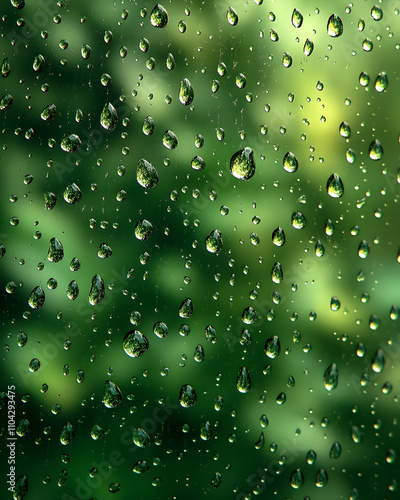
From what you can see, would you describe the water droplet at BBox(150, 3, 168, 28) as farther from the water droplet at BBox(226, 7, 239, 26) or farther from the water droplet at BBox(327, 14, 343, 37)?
the water droplet at BBox(327, 14, 343, 37)

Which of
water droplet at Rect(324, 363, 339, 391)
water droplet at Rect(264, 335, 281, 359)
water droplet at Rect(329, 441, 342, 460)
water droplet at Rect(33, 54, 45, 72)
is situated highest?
water droplet at Rect(33, 54, 45, 72)

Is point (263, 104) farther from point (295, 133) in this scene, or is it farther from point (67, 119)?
point (67, 119)

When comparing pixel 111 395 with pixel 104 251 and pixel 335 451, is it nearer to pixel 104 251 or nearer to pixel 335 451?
pixel 104 251

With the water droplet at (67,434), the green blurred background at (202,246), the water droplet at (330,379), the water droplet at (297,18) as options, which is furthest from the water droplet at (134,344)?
the water droplet at (297,18)

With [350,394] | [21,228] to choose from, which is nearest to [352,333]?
[350,394]

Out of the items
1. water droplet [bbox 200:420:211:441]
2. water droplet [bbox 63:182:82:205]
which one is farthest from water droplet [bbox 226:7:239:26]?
water droplet [bbox 200:420:211:441]

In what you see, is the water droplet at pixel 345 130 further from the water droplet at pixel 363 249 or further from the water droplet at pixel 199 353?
the water droplet at pixel 199 353

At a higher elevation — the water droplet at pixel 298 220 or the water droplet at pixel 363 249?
the water droplet at pixel 363 249
